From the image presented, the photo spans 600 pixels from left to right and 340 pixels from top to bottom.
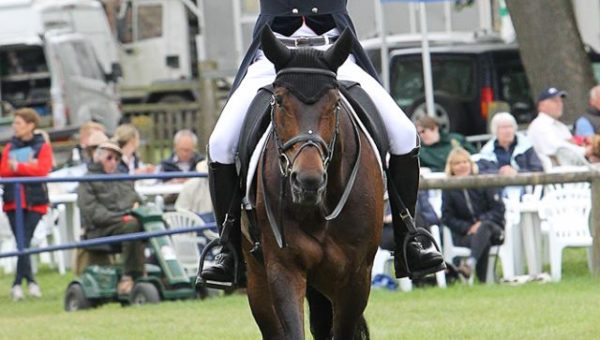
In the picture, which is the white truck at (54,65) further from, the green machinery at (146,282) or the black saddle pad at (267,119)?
the black saddle pad at (267,119)

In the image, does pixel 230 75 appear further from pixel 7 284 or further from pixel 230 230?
pixel 230 230

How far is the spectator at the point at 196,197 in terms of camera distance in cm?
1717

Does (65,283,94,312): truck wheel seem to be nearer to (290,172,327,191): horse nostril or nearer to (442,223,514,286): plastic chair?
(442,223,514,286): plastic chair

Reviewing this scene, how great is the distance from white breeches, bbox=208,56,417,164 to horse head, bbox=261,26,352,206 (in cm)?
74

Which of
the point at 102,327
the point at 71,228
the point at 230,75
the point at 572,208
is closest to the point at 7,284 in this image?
the point at 71,228

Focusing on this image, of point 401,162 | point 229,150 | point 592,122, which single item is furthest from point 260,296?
point 592,122

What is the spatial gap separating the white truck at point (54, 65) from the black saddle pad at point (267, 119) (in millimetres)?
20488

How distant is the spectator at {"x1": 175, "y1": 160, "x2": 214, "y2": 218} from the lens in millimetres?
17172

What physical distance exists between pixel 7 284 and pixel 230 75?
1375 cm

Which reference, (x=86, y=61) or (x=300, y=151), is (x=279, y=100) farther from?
→ (x=86, y=61)

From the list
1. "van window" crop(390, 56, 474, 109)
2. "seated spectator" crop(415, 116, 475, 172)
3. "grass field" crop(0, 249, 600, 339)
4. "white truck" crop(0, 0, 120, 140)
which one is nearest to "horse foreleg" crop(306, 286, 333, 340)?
"grass field" crop(0, 249, 600, 339)

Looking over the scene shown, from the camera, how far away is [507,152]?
691 inches

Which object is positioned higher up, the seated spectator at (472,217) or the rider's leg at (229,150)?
the rider's leg at (229,150)

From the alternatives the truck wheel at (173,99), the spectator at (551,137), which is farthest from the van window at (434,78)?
the spectator at (551,137)
